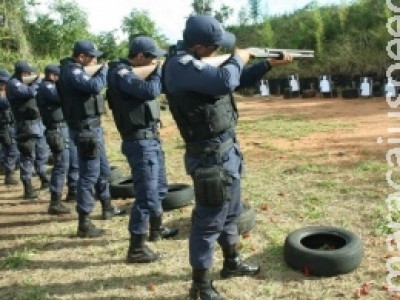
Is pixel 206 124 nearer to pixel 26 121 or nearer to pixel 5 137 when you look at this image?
pixel 26 121

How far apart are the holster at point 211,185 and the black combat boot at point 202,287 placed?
56 cm

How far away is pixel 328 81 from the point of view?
20.3 meters

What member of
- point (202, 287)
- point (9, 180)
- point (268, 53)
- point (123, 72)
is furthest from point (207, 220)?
point (9, 180)

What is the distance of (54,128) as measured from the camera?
6.66 m

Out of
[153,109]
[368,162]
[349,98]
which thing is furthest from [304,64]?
[153,109]

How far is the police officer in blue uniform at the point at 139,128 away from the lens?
172 inches

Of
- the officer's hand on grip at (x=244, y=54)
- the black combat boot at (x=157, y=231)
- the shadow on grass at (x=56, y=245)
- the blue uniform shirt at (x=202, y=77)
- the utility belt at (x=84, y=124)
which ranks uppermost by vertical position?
the officer's hand on grip at (x=244, y=54)

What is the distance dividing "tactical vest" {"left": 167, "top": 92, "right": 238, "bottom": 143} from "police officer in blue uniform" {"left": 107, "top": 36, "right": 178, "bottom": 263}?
863 millimetres

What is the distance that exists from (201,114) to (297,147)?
20.9 ft

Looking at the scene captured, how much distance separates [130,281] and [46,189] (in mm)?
4306

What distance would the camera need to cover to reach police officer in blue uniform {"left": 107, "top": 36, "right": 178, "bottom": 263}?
438cm

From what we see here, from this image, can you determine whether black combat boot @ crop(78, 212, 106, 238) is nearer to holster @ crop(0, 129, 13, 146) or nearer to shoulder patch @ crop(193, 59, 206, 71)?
shoulder patch @ crop(193, 59, 206, 71)

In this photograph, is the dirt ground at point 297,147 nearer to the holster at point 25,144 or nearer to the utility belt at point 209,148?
the holster at point 25,144

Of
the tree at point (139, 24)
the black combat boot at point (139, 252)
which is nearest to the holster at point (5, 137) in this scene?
the black combat boot at point (139, 252)
